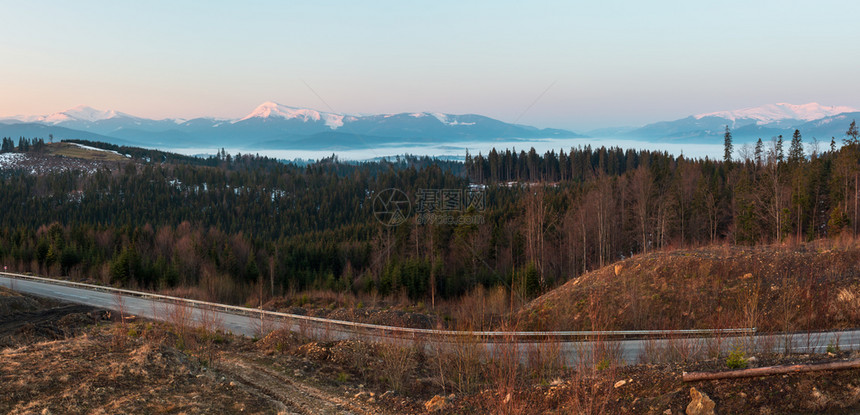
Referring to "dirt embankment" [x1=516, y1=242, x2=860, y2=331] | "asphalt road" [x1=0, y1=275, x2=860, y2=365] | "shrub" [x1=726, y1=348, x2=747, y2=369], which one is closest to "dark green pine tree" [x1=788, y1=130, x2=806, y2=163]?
"dirt embankment" [x1=516, y1=242, x2=860, y2=331]

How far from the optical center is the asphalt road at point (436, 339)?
36.9ft

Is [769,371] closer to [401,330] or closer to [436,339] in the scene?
[436,339]

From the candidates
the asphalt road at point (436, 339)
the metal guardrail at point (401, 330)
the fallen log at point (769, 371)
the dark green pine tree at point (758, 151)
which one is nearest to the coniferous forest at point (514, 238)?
the dark green pine tree at point (758, 151)

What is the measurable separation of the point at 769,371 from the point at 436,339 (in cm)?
836

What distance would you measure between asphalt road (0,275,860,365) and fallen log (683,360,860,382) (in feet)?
4.07

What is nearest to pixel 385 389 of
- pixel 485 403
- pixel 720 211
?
pixel 485 403

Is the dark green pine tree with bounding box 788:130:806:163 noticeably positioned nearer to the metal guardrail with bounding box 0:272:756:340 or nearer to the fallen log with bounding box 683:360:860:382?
the metal guardrail with bounding box 0:272:756:340

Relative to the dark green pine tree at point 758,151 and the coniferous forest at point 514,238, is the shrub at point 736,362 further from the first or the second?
the dark green pine tree at point 758,151

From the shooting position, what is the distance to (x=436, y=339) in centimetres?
1423

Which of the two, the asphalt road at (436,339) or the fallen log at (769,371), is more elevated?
the fallen log at (769,371)

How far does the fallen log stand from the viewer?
7.79m

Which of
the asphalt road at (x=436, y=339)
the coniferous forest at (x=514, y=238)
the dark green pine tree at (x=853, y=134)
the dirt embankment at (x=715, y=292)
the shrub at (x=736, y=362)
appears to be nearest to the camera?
the shrub at (x=736, y=362)

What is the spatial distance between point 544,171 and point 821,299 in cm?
14589

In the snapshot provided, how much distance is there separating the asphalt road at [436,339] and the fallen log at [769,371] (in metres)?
1.24
